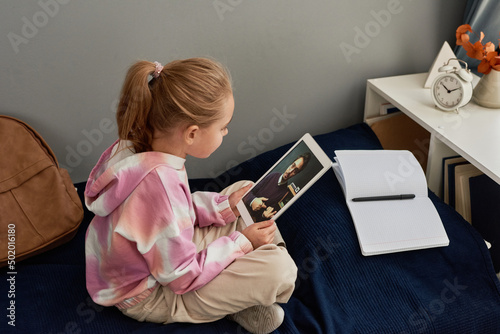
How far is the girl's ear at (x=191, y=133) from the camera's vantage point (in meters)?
0.92

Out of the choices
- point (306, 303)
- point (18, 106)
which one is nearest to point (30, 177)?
point (18, 106)

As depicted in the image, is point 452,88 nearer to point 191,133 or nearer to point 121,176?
point 191,133

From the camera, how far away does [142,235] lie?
0.90 metres

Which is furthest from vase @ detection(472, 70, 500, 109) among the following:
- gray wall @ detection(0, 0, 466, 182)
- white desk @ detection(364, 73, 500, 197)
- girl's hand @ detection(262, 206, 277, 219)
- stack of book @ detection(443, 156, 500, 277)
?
girl's hand @ detection(262, 206, 277, 219)

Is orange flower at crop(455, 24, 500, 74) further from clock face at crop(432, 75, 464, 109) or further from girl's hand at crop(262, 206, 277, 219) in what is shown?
girl's hand at crop(262, 206, 277, 219)

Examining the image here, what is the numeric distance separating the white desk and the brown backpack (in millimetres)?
975

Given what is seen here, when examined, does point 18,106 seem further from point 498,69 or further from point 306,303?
point 498,69

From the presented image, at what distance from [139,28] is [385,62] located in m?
0.79

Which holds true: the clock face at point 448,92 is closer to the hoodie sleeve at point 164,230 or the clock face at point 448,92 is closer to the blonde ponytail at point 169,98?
the blonde ponytail at point 169,98

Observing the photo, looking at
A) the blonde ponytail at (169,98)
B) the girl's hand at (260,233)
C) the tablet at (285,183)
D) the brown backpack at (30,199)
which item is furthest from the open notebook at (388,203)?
the brown backpack at (30,199)

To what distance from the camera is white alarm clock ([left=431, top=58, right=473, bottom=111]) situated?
1273 millimetres

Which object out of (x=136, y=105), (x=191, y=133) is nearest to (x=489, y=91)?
(x=191, y=133)

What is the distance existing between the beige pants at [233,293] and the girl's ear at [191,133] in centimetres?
27

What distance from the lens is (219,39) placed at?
1.38 meters
